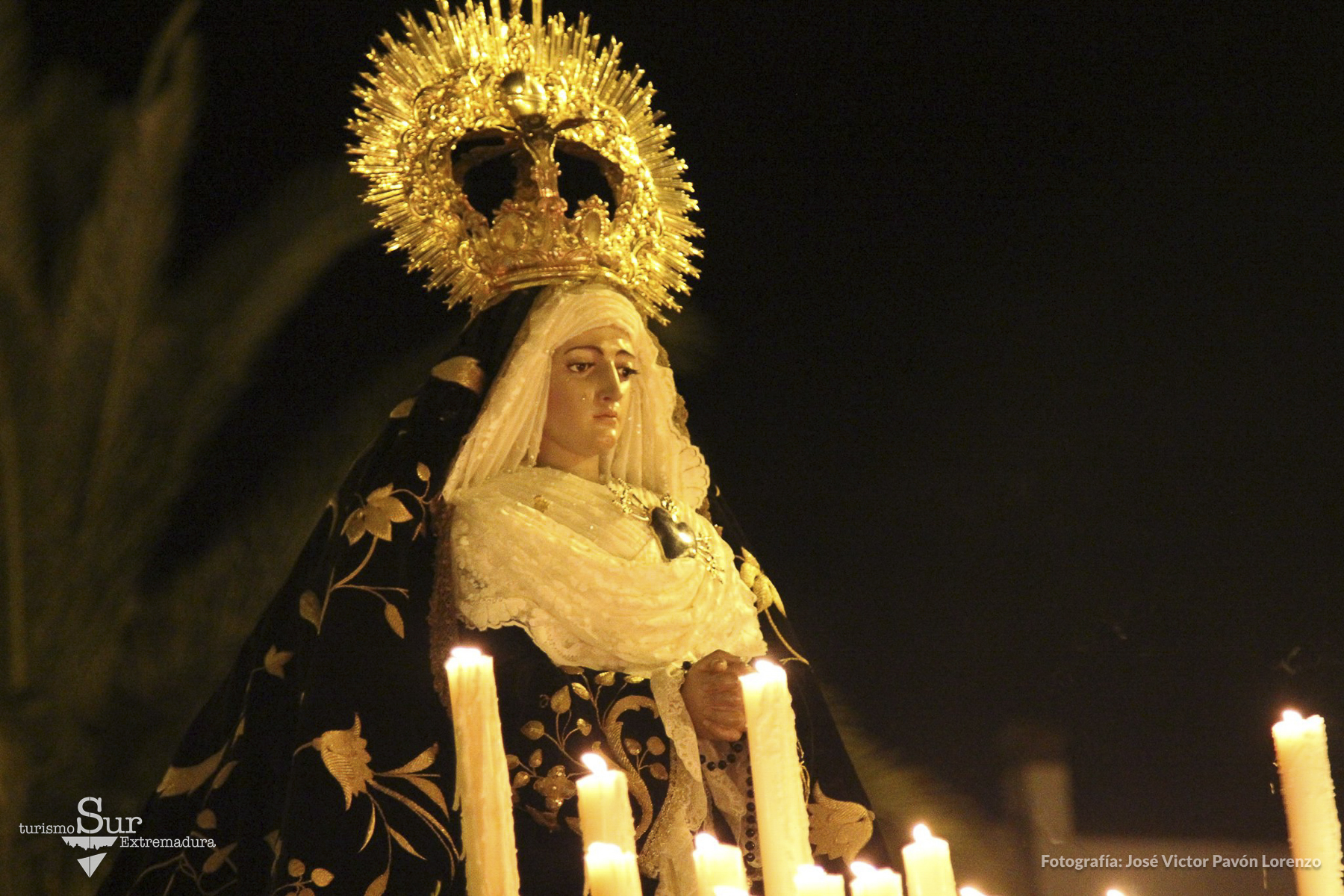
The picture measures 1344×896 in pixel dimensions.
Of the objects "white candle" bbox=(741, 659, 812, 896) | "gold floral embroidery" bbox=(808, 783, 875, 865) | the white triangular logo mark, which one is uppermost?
the white triangular logo mark

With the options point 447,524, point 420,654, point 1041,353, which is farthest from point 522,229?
point 1041,353

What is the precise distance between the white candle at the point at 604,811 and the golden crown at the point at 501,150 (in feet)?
5.73

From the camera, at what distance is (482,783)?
954 millimetres

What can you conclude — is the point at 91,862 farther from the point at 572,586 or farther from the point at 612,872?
the point at 612,872

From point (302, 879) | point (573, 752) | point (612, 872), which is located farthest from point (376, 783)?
point (612, 872)

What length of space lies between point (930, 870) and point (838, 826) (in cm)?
185

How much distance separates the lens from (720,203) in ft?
12.4

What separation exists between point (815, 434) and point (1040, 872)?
1051 mm

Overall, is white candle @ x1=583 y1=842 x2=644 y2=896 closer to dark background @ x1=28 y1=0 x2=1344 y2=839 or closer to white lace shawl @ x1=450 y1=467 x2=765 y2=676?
white lace shawl @ x1=450 y1=467 x2=765 y2=676

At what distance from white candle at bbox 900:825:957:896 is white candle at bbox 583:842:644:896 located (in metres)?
0.15

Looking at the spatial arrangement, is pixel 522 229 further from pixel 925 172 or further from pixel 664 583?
pixel 925 172

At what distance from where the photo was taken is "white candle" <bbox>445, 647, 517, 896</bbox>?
3.08 ft

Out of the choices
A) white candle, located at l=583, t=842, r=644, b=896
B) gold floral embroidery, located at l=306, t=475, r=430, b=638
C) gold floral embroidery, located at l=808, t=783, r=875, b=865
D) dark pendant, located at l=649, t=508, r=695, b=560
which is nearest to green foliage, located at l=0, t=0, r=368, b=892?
gold floral embroidery, located at l=306, t=475, r=430, b=638

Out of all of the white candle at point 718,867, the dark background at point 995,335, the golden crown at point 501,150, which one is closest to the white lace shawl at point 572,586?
the golden crown at point 501,150
